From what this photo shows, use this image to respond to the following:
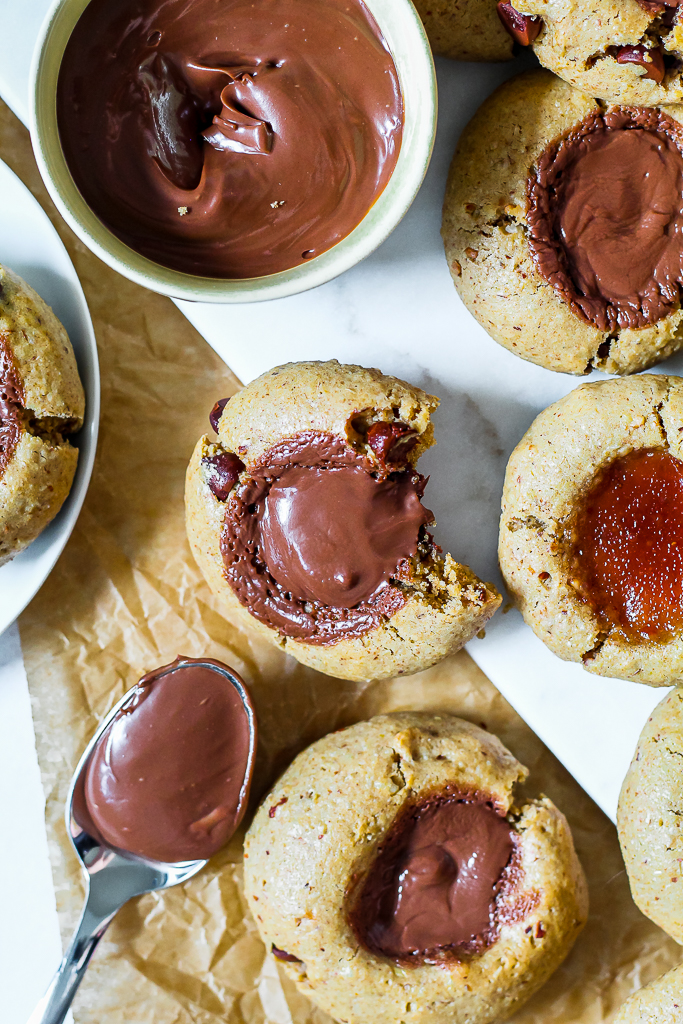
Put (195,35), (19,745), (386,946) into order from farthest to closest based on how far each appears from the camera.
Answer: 1. (19,745)
2. (386,946)
3. (195,35)

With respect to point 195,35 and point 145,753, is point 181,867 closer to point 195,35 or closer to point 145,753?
point 145,753

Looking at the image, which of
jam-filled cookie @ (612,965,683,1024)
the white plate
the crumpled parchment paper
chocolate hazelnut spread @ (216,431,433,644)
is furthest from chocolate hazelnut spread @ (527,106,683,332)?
jam-filled cookie @ (612,965,683,1024)

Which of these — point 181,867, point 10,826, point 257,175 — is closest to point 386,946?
point 181,867

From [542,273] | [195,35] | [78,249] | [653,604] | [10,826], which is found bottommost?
[653,604]

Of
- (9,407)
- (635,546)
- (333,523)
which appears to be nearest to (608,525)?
(635,546)

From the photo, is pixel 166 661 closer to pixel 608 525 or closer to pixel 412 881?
pixel 412 881

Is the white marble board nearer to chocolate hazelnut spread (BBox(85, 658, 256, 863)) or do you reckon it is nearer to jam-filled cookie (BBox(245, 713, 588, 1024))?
jam-filled cookie (BBox(245, 713, 588, 1024))

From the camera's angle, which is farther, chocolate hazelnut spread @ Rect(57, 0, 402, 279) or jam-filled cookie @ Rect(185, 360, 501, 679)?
jam-filled cookie @ Rect(185, 360, 501, 679)
